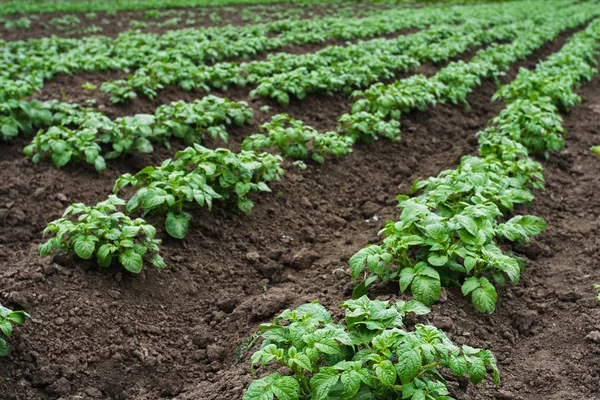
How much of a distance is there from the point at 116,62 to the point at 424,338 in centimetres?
791

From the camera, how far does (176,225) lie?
15.3 feet

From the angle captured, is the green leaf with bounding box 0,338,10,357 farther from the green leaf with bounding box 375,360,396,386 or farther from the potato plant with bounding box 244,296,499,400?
the green leaf with bounding box 375,360,396,386

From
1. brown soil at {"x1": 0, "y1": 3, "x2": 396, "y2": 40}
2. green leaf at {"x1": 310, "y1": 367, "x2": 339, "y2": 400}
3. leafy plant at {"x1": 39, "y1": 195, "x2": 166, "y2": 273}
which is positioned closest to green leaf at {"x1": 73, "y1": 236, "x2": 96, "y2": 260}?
leafy plant at {"x1": 39, "y1": 195, "x2": 166, "y2": 273}

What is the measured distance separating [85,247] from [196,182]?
3.36 ft

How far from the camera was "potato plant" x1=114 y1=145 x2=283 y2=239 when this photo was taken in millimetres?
4602

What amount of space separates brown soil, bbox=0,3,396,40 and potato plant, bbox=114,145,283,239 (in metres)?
11.8

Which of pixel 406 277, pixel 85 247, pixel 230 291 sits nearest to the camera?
pixel 406 277

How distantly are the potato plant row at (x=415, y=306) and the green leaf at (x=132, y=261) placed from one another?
1064 millimetres

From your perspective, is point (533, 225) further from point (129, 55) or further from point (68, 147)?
point (129, 55)

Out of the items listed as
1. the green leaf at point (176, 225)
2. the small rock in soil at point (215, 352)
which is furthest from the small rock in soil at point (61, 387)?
the green leaf at point (176, 225)

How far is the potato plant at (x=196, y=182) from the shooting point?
460 centimetres

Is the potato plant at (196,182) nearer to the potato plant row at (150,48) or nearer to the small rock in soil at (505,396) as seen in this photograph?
the small rock in soil at (505,396)

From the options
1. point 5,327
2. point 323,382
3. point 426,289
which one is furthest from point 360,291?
point 5,327

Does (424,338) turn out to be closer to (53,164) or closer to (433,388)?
(433,388)
